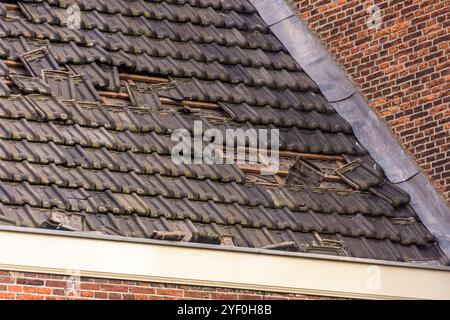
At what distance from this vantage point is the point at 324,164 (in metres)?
15.6

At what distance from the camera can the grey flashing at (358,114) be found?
606 inches

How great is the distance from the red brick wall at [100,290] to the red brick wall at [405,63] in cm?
266

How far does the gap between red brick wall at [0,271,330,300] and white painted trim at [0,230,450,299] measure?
6cm

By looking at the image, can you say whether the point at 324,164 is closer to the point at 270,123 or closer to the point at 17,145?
the point at 270,123

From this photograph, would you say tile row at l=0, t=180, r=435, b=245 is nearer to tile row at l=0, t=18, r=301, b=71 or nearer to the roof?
the roof

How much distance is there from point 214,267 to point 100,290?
1.02 metres

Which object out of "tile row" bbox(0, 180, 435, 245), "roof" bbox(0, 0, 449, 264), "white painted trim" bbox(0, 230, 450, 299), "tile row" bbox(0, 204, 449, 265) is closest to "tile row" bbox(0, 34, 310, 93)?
"roof" bbox(0, 0, 449, 264)

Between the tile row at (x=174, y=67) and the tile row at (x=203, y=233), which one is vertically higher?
the tile row at (x=174, y=67)

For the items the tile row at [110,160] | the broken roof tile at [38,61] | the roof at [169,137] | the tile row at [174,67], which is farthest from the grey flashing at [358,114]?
the broken roof tile at [38,61]

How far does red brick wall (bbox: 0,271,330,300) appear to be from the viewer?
507 inches

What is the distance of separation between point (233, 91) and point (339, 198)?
155cm

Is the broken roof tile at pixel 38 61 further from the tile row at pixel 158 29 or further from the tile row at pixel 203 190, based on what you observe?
the tile row at pixel 203 190

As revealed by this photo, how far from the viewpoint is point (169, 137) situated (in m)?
14.8
